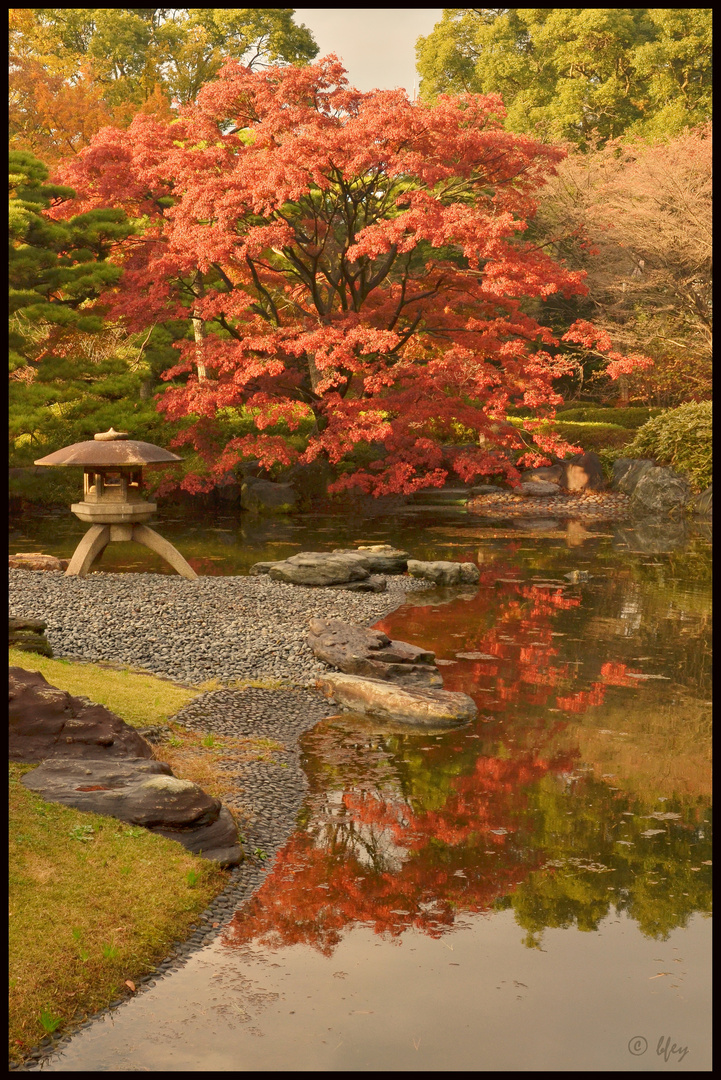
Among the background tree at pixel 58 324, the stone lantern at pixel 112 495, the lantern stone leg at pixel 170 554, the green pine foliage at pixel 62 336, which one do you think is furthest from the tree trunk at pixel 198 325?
the lantern stone leg at pixel 170 554

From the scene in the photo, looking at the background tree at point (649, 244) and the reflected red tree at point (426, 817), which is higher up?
the background tree at point (649, 244)

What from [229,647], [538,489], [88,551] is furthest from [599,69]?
[229,647]

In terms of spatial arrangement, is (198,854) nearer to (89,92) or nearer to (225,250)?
(225,250)

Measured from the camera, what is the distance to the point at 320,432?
19828 mm

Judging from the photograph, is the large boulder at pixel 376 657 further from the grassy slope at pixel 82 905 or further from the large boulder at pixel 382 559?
the large boulder at pixel 382 559

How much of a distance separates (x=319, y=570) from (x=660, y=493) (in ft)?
41.3

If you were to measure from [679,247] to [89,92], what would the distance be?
1937 cm

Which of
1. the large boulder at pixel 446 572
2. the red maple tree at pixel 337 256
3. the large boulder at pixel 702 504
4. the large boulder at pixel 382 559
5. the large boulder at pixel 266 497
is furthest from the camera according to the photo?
the large boulder at pixel 702 504

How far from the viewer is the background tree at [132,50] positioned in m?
31.5

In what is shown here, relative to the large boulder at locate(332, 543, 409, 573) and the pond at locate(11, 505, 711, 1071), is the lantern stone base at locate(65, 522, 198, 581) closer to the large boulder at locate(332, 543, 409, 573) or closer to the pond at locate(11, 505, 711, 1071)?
the large boulder at locate(332, 543, 409, 573)

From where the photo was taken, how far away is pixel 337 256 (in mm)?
19609

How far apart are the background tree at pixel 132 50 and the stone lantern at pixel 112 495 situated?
22.5 metres

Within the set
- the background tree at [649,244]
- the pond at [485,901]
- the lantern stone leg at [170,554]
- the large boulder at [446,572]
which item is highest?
the background tree at [649,244]

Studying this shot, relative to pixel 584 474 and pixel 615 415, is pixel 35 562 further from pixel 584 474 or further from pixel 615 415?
pixel 615 415
